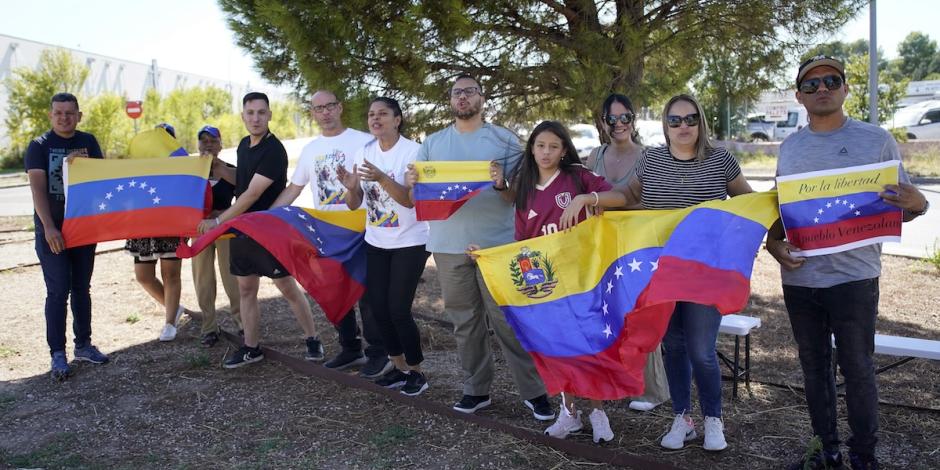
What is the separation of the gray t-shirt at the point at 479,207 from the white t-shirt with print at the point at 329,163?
1.08m

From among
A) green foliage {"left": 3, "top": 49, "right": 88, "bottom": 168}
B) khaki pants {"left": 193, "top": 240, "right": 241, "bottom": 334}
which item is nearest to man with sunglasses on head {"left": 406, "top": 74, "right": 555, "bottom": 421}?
khaki pants {"left": 193, "top": 240, "right": 241, "bottom": 334}

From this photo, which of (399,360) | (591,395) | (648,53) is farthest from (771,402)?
(648,53)

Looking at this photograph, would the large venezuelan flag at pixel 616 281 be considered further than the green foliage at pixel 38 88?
No

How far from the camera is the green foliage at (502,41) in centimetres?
664

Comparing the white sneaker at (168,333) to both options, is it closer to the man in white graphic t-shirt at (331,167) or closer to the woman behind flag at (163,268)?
the woman behind flag at (163,268)

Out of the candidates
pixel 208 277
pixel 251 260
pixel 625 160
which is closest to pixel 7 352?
pixel 208 277

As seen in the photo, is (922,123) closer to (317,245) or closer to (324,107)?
(324,107)

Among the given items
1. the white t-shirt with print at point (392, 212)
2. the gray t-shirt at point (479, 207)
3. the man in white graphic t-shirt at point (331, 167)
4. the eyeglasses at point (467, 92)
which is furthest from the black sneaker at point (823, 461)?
the man in white graphic t-shirt at point (331, 167)

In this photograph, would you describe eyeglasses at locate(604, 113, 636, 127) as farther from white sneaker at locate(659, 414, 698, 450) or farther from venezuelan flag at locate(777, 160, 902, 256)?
white sneaker at locate(659, 414, 698, 450)

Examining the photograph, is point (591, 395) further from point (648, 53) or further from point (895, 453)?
point (648, 53)

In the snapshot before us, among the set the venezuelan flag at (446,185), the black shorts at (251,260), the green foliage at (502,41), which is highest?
the green foliage at (502,41)

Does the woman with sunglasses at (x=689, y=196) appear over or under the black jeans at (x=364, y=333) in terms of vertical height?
over

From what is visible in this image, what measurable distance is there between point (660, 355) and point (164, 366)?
4.09 meters

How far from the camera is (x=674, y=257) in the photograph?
158 inches
